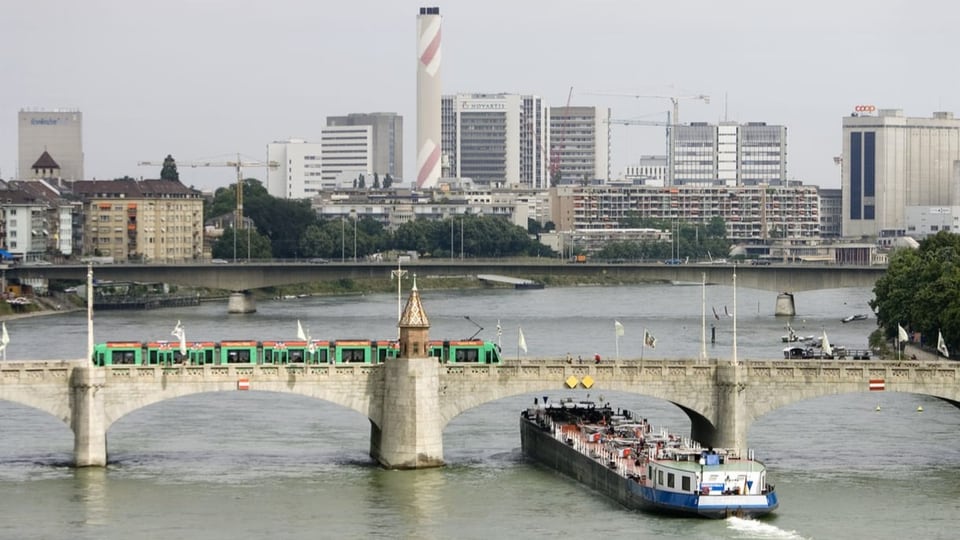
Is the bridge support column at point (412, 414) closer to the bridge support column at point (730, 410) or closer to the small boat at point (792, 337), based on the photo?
the bridge support column at point (730, 410)

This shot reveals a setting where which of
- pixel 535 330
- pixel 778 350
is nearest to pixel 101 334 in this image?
pixel 535 330

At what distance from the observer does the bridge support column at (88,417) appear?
7925cm

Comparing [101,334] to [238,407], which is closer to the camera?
[238,407]

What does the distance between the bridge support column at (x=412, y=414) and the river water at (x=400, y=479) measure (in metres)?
0.89

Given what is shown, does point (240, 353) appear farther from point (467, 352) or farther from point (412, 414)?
point (467, 352)

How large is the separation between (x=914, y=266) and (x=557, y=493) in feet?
208

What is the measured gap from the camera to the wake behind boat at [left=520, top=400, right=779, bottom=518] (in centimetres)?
7281

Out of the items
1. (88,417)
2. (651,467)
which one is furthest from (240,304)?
(651,467)

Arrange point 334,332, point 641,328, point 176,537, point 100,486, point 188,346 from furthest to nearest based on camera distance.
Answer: point 641,328 < point 334,332 < point 188,346 < point 100,486 < point 176,537

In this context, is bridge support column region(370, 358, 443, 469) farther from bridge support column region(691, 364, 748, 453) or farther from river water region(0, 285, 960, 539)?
bridge support column region(691, 364, 748, 453)

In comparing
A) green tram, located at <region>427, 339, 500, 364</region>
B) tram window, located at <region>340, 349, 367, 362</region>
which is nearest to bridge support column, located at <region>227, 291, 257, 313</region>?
tram window, located at <region>340, 349, 367, 362</region>

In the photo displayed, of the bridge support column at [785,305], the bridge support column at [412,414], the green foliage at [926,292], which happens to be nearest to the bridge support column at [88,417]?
the bridge support column at [412,414]

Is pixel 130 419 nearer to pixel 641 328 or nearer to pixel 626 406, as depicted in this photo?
pixel 626 406

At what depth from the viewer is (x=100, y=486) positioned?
77.2 metres
